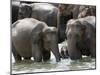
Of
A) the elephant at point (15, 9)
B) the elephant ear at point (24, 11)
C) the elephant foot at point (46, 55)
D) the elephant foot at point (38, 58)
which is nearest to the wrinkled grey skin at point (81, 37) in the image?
→ the elephant foot at point (46, 55)

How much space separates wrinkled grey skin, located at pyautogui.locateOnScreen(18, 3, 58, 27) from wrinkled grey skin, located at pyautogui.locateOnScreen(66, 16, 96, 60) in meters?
0.26

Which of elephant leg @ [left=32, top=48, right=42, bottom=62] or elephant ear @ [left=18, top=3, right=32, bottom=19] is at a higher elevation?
elephant ear @ [left=18, top=3, right=32, bottom=19]

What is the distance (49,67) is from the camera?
3021 millimetres

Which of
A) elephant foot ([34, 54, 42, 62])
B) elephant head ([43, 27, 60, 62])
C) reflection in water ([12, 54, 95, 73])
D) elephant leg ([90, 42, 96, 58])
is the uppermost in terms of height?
elephant head ([43, 27, 60, 62])

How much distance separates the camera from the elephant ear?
2.91m

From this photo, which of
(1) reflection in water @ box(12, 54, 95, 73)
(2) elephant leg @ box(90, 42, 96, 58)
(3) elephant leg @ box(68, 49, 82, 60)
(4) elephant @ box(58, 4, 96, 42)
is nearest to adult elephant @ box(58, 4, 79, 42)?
(4) elephant @ box(58, 4, 96, 42)

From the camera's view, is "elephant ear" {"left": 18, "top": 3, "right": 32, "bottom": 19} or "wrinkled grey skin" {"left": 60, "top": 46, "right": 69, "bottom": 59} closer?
"elephant ear" {"left": 18, "top": 3, "right": 32, "bottom": 19}

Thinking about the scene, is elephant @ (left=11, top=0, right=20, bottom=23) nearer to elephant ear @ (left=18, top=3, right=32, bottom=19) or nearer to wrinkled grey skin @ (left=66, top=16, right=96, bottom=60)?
elephant ear @ (left=18, top=3, right=32, bottom=19)

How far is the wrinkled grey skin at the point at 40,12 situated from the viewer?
9.61 ft

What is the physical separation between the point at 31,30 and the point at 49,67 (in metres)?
0.55

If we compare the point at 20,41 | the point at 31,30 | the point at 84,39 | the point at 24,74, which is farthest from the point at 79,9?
the point at 24,74

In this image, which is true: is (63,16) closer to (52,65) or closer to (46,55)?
(46,55)

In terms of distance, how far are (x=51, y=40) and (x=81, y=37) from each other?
1.48 ft

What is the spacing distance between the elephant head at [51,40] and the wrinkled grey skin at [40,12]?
0.09 metres
